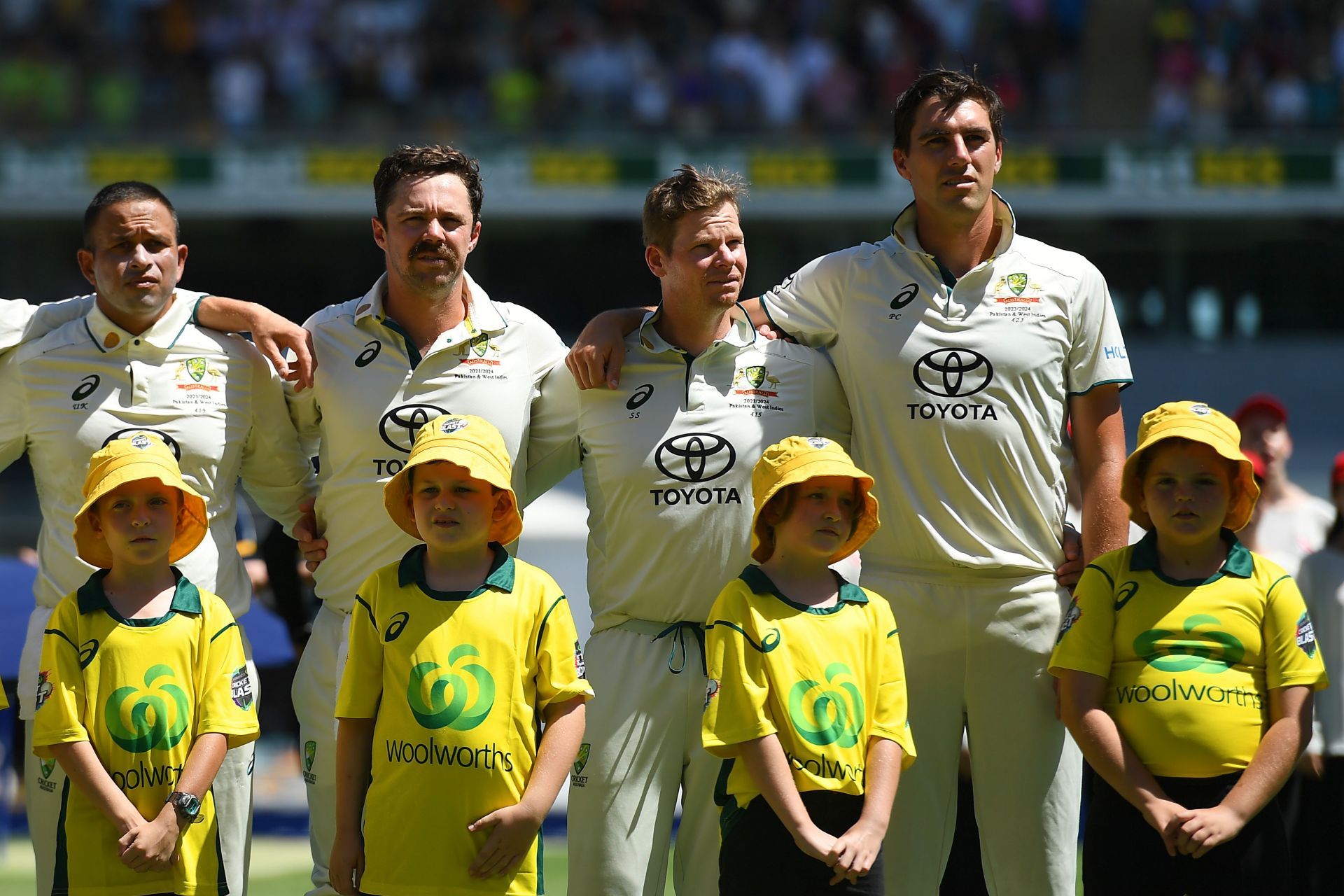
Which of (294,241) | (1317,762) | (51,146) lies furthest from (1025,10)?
(1317,762)

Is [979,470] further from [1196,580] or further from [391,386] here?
[391,386]

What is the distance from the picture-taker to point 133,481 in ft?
11.6

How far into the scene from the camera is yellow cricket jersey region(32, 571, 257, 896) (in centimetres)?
342

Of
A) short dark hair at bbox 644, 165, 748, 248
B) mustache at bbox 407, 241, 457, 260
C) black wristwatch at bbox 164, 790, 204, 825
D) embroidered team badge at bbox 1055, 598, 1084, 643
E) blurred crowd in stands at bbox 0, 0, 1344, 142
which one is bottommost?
black wristwatch at bbox 164, 790, 204, 825

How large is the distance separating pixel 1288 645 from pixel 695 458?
4.63 feet

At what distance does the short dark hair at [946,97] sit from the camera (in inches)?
152

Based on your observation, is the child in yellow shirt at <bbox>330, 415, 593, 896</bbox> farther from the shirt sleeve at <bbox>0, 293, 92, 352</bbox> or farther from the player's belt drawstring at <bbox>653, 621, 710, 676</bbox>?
the shirt sleeve at <bbox>0, 293, 92, 352</bbox>

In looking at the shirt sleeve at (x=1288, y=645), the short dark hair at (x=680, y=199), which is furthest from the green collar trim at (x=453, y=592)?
the shirt sleeve at (x=1288, y=645)

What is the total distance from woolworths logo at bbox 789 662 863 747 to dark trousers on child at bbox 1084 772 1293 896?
65 centimetres

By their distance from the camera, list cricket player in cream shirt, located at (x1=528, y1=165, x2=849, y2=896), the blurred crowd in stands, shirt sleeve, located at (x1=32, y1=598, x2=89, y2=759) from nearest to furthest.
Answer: shirt sleeve, located at (x1=32, y1=598, x2=89, y2=759) → cricket player in cream shirt, located at (x1=528, y1=165, x2=849, y2=896) → the blurred crowd in stands

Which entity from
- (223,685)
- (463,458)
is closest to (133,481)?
(223,685)

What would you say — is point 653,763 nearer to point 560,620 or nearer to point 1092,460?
point 560,620

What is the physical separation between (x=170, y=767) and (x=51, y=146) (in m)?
14.0

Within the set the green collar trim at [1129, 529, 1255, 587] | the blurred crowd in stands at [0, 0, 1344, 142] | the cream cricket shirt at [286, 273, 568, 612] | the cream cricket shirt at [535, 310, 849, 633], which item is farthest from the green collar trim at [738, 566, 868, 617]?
the blurred crowd in stands at [0, 0, 1344, 142]
